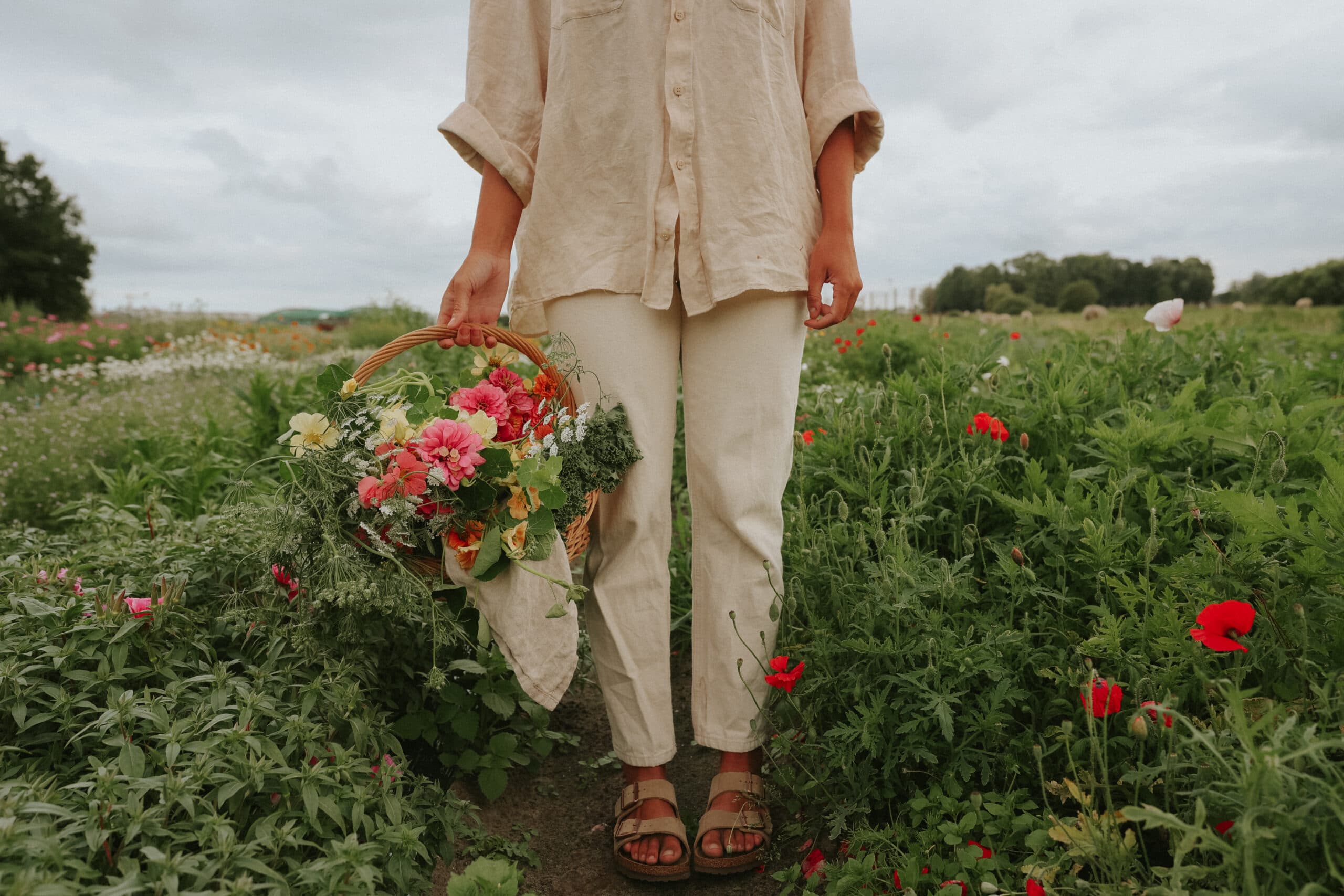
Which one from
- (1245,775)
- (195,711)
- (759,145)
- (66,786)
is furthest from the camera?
(759,145)

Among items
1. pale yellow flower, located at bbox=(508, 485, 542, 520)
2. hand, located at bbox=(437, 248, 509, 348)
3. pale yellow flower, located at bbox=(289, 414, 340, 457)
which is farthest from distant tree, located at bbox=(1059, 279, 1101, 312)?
pale yellow flower, located at bbox=(289, 414, 340, 457)

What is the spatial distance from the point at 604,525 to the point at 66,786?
1.11 metres

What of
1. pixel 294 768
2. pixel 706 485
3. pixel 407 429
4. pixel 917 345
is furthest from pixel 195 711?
pixel 917 345

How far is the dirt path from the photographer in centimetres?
197

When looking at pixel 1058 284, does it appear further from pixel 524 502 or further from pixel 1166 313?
pixel 524 502

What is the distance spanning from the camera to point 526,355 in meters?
2.04

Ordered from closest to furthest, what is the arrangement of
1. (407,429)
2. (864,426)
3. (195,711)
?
(195,711), (407,429), (864,426)

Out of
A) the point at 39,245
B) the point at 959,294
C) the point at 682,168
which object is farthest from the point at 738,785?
the point at 39,245

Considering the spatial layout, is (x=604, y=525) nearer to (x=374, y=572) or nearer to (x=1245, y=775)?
(x=374, y=572)

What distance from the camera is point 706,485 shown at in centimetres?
201

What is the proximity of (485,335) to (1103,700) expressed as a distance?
1.40 m

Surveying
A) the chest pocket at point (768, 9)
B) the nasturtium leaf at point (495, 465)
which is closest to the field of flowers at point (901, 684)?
the nasturtium leaf at point (495, 465)

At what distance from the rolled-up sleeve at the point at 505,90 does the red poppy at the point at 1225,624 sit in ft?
5.27

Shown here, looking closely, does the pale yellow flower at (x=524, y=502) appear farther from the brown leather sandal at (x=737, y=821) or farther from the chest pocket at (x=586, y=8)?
the chest pocket at (x=586, y=8)
